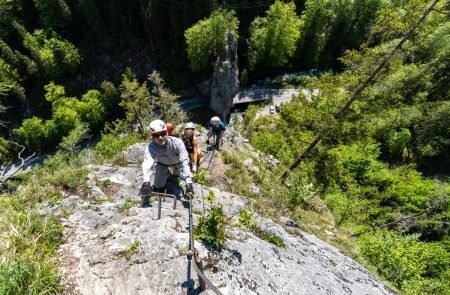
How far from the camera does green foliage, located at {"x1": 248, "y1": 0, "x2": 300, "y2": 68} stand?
3806 cm

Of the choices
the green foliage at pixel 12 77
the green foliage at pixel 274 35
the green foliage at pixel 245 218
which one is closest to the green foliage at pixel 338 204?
the green foliage at pixel 245 218

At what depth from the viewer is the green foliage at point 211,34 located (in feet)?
116

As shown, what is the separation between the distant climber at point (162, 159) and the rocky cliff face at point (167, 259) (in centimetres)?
70

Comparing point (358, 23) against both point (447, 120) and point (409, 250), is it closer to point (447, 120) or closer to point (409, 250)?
point (447, 120)

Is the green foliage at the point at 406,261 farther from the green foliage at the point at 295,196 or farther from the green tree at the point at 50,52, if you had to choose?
the green tree at the point at 50,52

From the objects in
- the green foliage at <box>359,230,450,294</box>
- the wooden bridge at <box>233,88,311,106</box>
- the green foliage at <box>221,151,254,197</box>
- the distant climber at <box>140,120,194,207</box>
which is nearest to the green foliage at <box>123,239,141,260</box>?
the distant climber at <box>140,120,194,207</box>

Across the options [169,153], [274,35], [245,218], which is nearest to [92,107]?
[274,35]

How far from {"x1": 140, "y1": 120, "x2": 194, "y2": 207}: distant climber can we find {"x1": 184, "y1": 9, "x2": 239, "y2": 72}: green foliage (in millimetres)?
30485

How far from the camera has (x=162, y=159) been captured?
839 centimetres

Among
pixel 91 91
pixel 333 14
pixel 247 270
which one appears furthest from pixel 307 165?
pixel 91 91

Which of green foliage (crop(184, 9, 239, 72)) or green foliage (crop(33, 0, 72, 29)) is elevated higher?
green foliage (crop(33, 0, 72, 29))

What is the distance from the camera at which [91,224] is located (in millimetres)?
7289

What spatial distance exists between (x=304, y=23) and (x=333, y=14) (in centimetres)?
468

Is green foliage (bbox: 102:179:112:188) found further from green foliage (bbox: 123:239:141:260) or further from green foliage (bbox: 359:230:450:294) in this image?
green foliage (bbox: 359:230:450:294)
